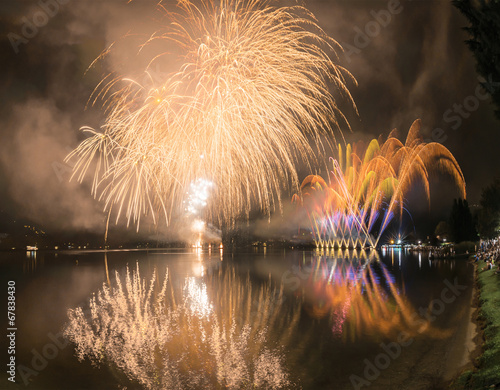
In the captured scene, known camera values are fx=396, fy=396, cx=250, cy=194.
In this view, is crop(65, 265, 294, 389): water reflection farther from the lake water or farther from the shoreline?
the shoreline

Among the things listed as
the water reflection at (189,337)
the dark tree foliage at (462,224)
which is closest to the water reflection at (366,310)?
the water reflection at (189,337)

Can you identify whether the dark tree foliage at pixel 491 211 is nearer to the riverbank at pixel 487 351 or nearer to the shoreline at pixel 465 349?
the riverbank at pixel 487 351

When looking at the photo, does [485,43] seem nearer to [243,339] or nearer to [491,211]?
[243,339]

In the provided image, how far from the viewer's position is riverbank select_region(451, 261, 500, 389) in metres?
8.34

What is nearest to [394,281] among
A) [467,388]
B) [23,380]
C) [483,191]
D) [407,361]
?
[407,361]

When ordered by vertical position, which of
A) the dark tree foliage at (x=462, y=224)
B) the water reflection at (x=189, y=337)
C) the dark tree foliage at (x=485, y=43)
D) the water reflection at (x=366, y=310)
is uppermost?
the dark tree foliage at (x=485, y=43)

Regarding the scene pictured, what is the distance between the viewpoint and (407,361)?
10797 mm

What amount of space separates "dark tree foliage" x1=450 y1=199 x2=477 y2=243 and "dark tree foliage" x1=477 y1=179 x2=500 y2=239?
15.5ft

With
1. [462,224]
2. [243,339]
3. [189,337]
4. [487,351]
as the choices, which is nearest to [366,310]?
[243,339]

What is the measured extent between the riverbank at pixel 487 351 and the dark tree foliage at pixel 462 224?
61.9 metres

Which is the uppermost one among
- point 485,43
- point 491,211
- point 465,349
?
point 485,43

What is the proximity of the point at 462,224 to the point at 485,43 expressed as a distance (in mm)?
71759

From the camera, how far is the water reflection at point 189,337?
32.3 feet

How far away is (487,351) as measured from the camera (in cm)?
1046
